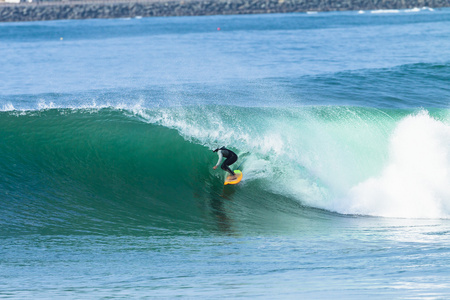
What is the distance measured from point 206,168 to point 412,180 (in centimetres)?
374

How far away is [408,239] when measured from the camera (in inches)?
266

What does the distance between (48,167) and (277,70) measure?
1401 cm

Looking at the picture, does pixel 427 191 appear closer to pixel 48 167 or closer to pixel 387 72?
pixel 48 167

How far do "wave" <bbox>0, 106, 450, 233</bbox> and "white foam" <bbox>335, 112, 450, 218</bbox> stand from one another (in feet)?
0.07

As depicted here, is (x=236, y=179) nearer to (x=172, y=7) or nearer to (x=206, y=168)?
(x=206, y=168)

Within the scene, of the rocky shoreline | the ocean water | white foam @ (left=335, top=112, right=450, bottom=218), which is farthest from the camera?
the rocky shoreline

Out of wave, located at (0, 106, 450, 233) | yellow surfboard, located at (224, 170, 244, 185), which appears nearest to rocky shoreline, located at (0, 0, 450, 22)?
wave, located at (0, 106, 450, 233)

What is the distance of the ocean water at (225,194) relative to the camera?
5648 millimetres

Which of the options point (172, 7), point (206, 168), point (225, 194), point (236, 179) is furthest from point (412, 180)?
point (172, 7)

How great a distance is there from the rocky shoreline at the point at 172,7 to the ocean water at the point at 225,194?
5913 centimetres

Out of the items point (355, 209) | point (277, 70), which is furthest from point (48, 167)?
point (277, 70)

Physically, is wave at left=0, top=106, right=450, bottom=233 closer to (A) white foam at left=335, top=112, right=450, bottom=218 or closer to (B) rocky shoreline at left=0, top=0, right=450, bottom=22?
(A) white foam at left=335, top=112, right=450, bottom=218

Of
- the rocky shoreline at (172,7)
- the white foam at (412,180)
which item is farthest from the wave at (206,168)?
the rocky shoreline at (172,7)

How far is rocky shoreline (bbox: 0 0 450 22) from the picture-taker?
73938 millimetres
